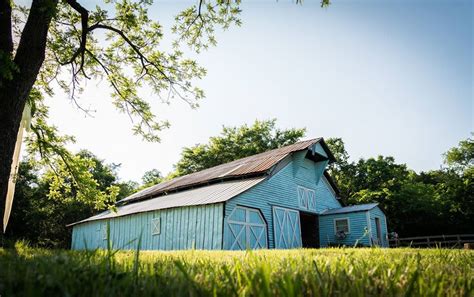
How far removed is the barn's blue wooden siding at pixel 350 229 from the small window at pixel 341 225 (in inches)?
7.4

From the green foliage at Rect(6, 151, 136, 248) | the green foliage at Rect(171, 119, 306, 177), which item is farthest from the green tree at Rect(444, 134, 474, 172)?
the green foliage at Rect(6, 151, 136, 248)

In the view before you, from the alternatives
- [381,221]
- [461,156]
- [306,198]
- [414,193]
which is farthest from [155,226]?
[461,156]

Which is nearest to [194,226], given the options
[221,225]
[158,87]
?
[221,225]

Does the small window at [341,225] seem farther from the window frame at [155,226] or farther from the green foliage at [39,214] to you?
the green foliage at [39,214]

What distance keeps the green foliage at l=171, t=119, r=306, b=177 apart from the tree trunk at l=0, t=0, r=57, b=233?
30.7 meters

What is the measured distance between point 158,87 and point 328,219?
1550 centimetres

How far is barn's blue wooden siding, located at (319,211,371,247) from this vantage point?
64.2 ft

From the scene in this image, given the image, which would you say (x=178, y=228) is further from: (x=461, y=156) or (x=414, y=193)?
(x=461, y=156)

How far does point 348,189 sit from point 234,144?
50.7 ft

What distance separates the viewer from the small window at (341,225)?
66.6 ft

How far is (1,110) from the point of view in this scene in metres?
5.65

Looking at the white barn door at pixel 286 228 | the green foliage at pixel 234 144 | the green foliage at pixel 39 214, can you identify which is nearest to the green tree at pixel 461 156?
the green foliage at pixel 234 144

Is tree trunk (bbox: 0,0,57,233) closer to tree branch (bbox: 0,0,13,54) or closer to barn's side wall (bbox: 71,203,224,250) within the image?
tree branch (bbox: 0,0,13,54)

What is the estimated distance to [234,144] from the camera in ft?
123
